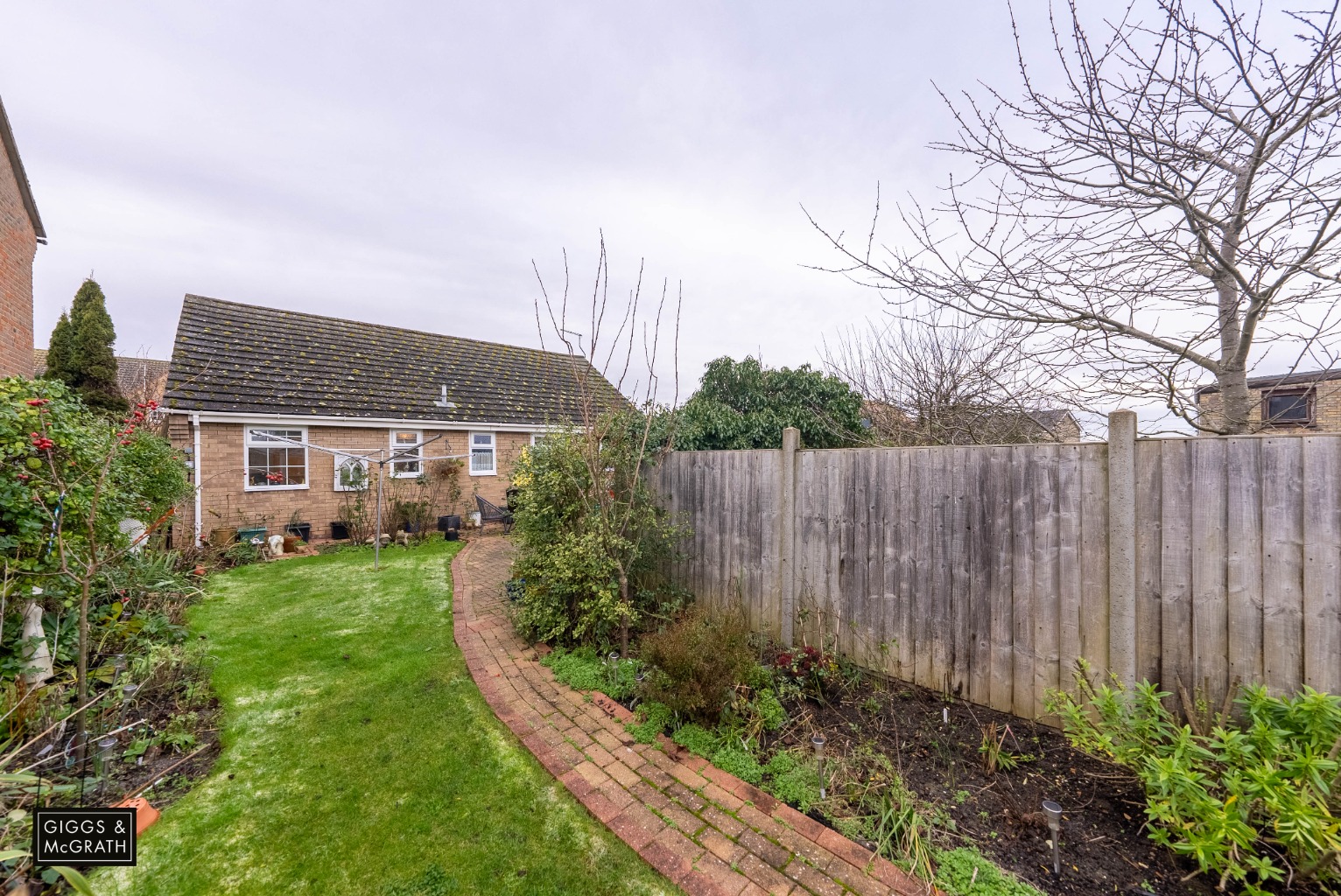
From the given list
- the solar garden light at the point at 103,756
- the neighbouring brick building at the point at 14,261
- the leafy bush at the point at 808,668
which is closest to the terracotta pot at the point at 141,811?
the solar garden light at the point at 103,756

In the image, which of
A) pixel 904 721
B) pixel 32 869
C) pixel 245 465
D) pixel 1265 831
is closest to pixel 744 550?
pixel 904 721

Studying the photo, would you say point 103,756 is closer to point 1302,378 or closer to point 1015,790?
point 1015,790

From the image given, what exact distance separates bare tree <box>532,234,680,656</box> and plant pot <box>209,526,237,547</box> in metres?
8.22

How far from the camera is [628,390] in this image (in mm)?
5305

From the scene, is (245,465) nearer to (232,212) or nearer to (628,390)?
(232,212)

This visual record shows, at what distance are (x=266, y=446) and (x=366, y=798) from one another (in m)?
10.1

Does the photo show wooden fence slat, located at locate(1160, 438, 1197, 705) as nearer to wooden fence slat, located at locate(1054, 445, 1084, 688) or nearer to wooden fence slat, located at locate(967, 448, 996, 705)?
wooden fence slat, located at locate(1054, 445, 1084, 688)

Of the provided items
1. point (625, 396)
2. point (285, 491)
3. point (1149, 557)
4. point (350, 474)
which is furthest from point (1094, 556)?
point (285, 491)

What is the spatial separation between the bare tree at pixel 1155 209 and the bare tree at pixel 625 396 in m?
2.20

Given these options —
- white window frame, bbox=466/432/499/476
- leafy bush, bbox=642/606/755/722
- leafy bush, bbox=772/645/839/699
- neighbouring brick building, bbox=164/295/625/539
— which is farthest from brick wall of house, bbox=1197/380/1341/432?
white window frame, bbox=466/432/499/476

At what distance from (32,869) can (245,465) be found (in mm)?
9734

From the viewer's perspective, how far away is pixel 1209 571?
7.86 ft

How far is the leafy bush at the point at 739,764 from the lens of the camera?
2.78 m

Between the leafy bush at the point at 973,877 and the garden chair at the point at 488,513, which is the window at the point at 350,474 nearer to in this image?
the garden chair at the point at 488,513
